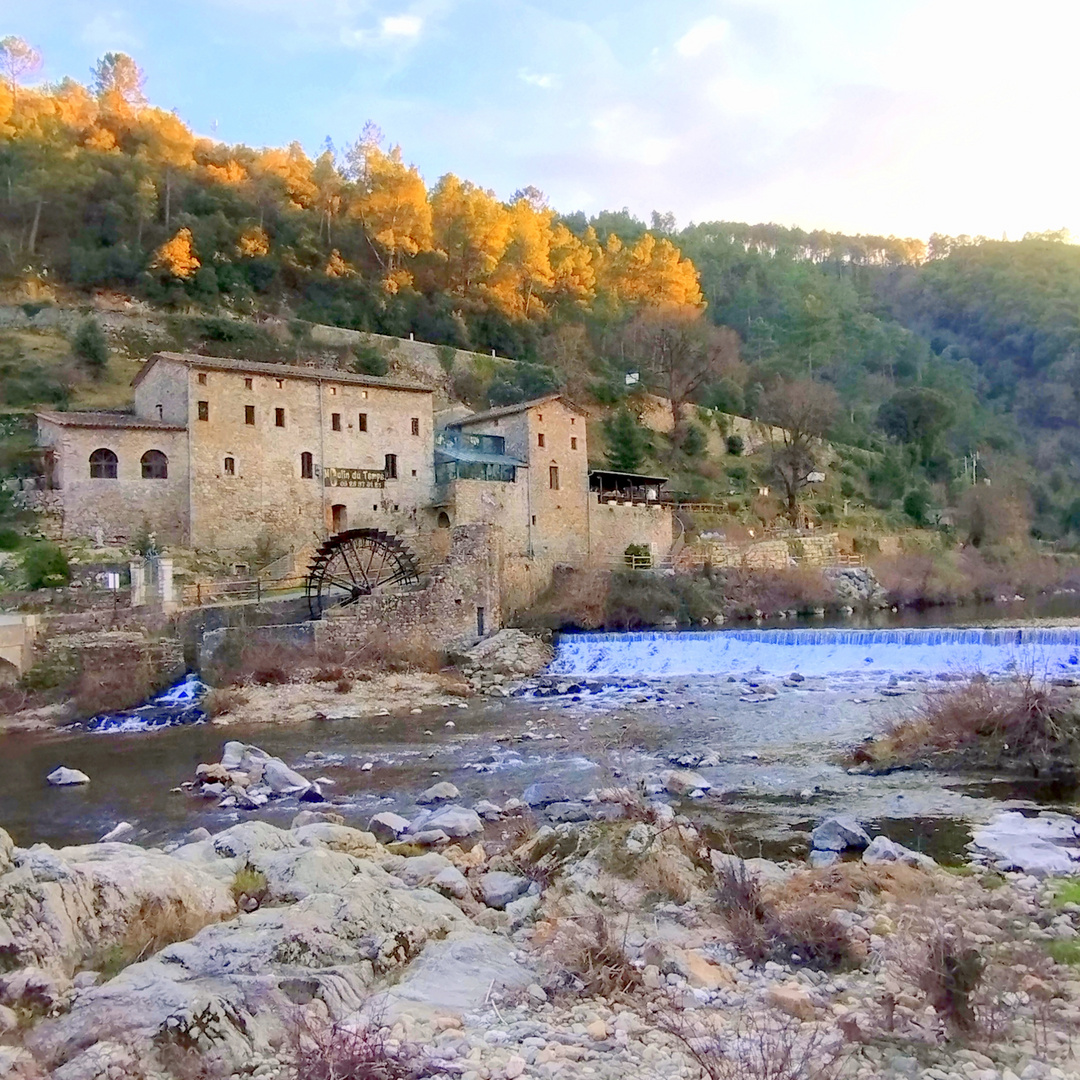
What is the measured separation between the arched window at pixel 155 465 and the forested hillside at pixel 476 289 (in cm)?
735

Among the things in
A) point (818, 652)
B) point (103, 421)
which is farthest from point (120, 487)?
point (818, 652)

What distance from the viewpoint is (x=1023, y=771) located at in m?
10.9

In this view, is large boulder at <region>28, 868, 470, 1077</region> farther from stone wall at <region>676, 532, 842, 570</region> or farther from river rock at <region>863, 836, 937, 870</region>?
stone wall at <region>676, 532, 842, 570</region>

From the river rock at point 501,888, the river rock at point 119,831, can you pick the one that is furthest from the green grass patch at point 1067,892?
the river rock at point 119,831

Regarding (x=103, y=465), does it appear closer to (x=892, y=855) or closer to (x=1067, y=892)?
(x=892, y=855)

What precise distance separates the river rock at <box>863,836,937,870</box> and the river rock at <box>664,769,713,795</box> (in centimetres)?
312

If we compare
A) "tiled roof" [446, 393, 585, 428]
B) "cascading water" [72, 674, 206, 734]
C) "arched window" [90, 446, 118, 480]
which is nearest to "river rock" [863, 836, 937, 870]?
"cascading water" [72, 674, 206, 734]

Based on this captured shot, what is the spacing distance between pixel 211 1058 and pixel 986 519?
43996 millimetres

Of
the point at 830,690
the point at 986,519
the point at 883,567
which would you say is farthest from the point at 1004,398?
the point at 830,690

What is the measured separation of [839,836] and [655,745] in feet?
19.5

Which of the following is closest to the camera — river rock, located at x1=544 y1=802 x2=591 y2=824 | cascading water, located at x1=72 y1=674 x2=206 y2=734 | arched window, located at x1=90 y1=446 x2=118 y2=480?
river rock, located at x1=544 y1=802 x2=591 y2=824

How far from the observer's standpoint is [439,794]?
11.4 m

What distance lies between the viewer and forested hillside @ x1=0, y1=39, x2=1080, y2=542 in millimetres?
43969

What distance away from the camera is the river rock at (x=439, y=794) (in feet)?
37.0
